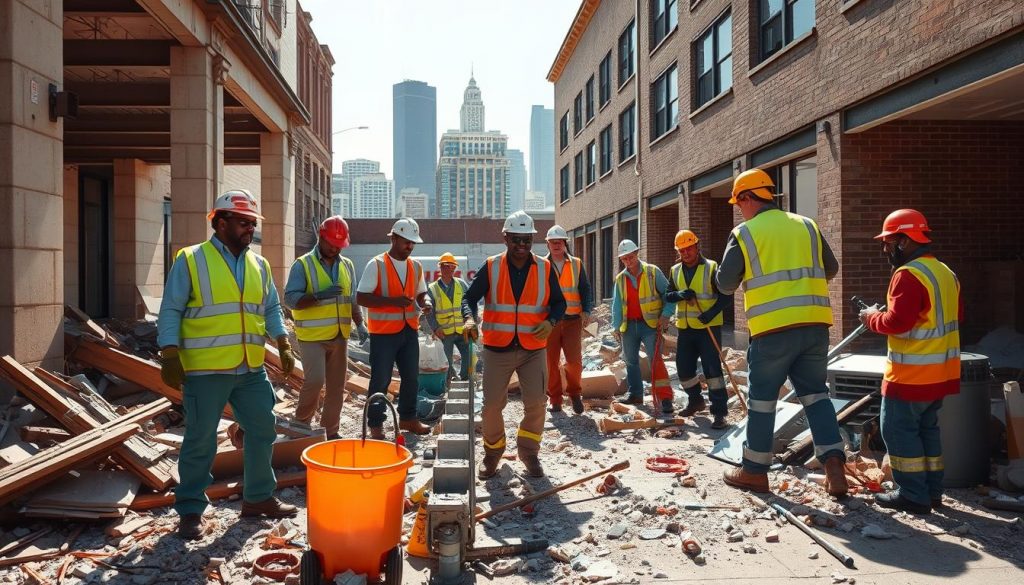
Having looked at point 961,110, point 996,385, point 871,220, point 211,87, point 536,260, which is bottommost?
point 996,385

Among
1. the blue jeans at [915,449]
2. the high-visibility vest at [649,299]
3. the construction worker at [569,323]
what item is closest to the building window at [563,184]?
the high-visibility vest at [649,299]

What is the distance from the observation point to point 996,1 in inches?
269

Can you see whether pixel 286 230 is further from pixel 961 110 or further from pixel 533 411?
pixel 961 110

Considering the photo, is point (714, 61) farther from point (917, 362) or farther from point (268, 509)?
point (268, 509)

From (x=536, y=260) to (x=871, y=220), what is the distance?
19.7ft

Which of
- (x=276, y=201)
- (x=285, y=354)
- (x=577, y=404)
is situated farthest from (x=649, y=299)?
(x=276, y=201)

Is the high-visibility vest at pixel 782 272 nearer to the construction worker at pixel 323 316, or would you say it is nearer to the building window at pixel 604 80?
the construction worker at pixel 323 316

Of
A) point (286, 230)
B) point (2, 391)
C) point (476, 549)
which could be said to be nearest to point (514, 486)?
point (476, 549)

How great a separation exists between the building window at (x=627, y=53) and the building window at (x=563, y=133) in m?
10.2

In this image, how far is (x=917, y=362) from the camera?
4.88 m

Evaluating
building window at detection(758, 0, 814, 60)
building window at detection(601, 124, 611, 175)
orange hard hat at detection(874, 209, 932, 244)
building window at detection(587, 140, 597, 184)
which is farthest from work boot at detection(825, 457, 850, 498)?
building window at detection(587, 140, 597, 184)

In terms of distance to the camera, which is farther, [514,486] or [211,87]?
[211,87]

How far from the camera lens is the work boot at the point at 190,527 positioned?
4434 millimetres

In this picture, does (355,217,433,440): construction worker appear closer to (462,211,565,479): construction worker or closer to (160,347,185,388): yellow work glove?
(462,211,565,479): construction worker
